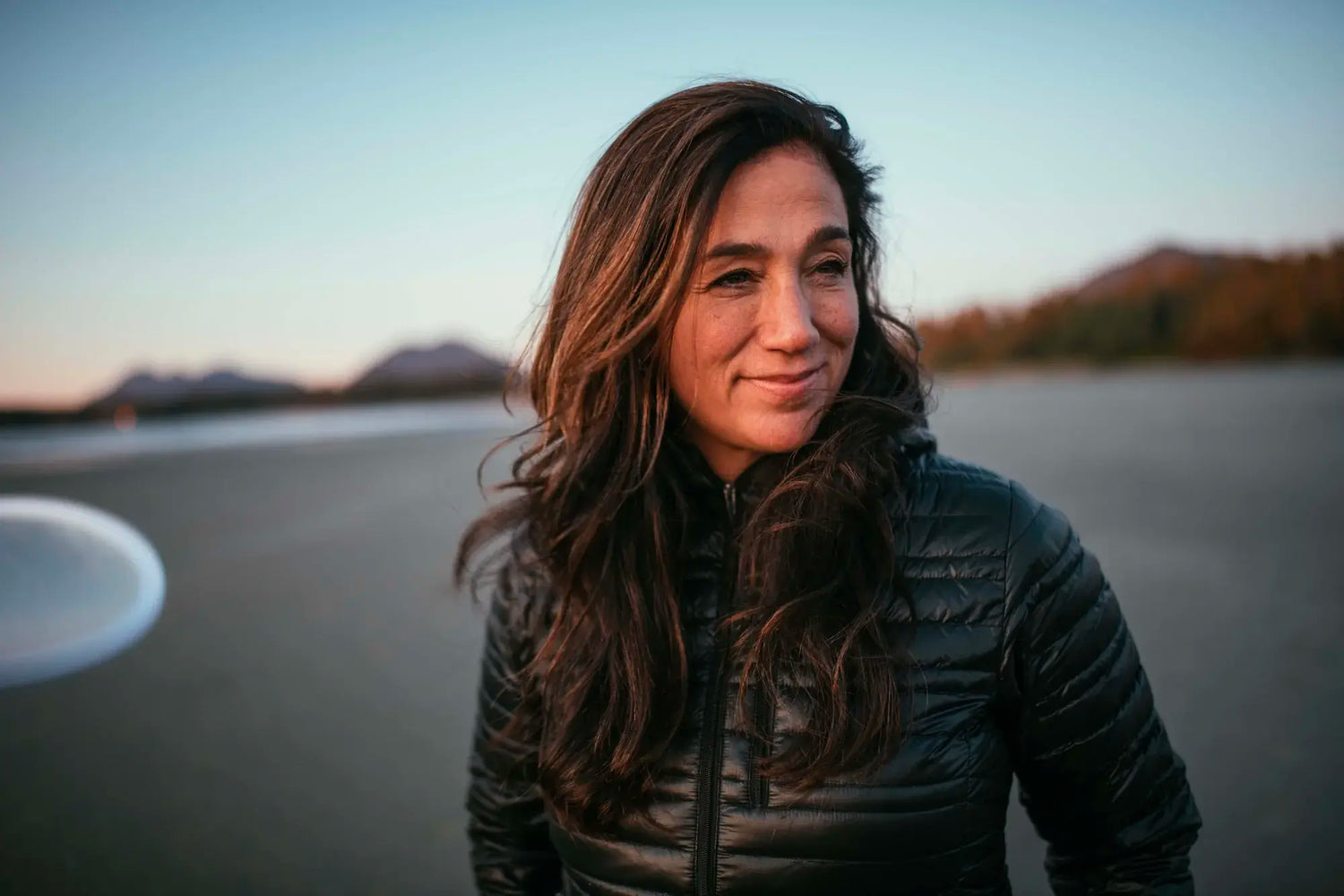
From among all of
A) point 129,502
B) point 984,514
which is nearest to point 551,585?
point 984,514

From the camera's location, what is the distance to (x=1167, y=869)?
1.39 m

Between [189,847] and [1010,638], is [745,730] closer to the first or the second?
[1010,638]

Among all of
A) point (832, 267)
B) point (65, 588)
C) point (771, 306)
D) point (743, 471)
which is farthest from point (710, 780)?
point (65, 588)

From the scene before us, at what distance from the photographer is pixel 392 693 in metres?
4.47

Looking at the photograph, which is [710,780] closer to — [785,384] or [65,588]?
[785,384]

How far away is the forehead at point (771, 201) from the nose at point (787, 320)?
94 millimetres

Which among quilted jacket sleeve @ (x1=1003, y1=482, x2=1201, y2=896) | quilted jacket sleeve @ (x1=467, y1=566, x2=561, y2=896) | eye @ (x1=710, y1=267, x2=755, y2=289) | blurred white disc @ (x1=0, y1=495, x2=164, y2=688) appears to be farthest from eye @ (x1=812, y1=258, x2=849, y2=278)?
blurred white disc @ (x1=0, y1=495, x2=164, y2=688)

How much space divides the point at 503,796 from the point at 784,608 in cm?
78

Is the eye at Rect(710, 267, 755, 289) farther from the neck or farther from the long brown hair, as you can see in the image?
the neck

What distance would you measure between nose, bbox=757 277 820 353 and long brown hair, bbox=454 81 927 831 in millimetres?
156

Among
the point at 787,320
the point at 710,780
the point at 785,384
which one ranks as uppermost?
the point at 787,320

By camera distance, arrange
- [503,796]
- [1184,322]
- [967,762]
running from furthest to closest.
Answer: [1184,322]
[503,796]
[967,762]

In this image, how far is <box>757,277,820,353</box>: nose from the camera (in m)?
1.43

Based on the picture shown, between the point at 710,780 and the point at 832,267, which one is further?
the point at 832,267
